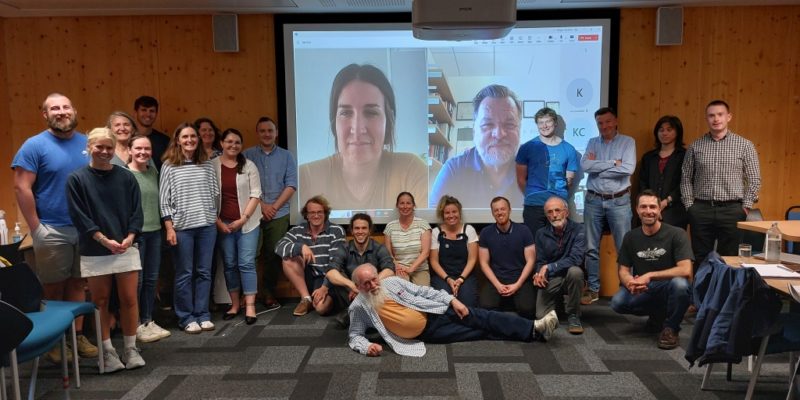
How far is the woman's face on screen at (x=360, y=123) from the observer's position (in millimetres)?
4379

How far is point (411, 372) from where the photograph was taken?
290 cm

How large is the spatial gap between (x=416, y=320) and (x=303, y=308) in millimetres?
1171

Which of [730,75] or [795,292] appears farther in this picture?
[730,75]

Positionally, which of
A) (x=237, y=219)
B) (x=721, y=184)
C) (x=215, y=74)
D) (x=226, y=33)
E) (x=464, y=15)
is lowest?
(x=237, y=219)

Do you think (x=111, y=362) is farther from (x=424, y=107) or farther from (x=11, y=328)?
(x=424, y=107)

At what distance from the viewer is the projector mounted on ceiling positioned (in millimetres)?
2178

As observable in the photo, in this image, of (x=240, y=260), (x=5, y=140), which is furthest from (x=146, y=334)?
(x=5, y=140)

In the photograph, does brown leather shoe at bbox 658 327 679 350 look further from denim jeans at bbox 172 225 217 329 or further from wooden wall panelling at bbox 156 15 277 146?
wooden wall panelling at bbox 156 15 277 146

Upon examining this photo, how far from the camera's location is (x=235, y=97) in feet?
14.6

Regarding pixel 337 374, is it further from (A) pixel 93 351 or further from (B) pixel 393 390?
(A) pixel 93 351

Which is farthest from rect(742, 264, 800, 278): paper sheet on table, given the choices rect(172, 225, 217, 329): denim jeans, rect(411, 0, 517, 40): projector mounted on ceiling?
rect(172, 225, 217, 329): denim jeans

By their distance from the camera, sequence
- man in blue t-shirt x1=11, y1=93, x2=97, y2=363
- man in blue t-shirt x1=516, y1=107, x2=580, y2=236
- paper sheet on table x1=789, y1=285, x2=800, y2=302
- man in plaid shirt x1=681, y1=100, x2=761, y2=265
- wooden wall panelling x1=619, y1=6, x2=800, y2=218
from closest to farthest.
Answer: paper sheet on table x1=789, y1=285, x2=800, y2=302 < man in blue t-shirt x1=11, y1=93, x2=97, y2=363 < man in plaid shirt x1=681, y1=100, x2=761, y2=265 < man in blue t-shirt x1=516, y1=107, x2=580, y2=236 < wooden wall panelling x1=619, y1=6, x2=800, y2=218

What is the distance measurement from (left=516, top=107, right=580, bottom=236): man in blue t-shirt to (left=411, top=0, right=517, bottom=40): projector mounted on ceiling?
2.09 meters

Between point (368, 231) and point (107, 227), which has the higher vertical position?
point (107, 227)
